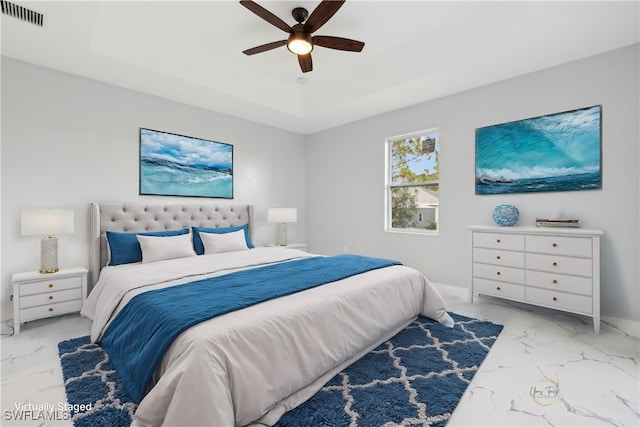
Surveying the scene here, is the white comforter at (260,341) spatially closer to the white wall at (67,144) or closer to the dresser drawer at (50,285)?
the dresser drawer at (50,285)

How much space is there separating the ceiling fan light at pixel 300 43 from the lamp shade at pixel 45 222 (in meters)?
2.58

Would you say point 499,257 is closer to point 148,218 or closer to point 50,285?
point 148,218

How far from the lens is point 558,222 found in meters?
2.95

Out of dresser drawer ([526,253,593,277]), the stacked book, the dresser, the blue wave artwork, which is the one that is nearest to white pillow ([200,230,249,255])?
the dresser

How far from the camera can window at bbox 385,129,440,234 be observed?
4.12m

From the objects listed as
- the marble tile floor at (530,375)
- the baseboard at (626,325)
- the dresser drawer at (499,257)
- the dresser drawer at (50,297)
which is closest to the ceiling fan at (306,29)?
the dresser drawer at (499,257)

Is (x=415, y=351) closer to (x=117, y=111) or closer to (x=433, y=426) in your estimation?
(x=433, y=426)

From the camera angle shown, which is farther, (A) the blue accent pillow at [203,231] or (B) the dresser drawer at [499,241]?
(A) the blue accent pillow at [203,231]

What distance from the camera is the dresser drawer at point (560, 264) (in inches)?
105

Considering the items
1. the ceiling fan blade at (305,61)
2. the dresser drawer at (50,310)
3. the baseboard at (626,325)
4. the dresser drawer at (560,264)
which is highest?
the ceiling fan blade at (305,61)

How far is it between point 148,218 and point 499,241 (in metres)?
3.96

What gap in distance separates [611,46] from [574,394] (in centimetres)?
299

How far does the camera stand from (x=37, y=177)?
300cm

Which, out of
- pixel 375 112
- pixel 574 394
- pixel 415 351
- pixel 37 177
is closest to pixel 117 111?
pixel 37 177
